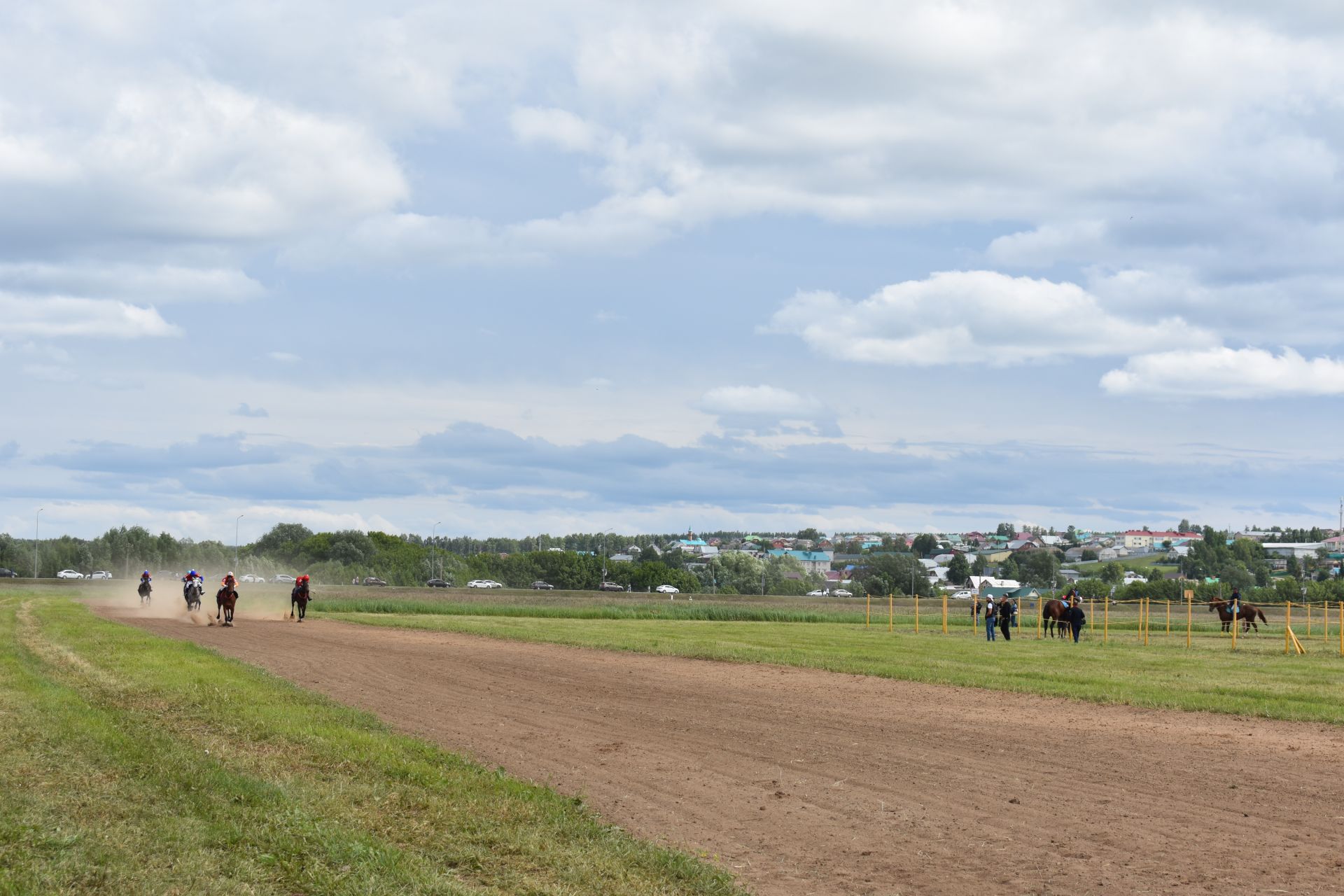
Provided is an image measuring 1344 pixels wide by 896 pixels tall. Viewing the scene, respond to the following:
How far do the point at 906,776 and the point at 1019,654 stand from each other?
21.7 metres

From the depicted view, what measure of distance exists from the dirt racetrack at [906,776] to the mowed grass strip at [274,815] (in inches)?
37.1

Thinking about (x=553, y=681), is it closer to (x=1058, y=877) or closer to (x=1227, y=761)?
(x=1227, y=761)

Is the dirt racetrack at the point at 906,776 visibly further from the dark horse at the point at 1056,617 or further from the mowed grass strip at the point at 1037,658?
the dark horse at the point at 1056,617

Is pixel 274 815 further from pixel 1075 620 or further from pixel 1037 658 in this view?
pixel 1075 620

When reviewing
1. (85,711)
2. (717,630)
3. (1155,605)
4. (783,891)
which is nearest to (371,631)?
(717,630)

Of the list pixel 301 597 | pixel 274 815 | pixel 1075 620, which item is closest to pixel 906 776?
pixel 274 815

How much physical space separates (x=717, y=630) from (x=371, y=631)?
13.3m

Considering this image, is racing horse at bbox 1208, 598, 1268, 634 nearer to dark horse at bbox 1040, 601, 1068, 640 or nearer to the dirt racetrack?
dark horse at bbox 1040, 601, 1068, 640

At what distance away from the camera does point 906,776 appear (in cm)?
1408

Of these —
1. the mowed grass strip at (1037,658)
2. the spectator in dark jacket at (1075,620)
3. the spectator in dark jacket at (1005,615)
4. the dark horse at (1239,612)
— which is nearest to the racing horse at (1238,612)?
the dark horse at (1239,612)

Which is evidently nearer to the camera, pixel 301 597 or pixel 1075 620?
pixel 1075 620

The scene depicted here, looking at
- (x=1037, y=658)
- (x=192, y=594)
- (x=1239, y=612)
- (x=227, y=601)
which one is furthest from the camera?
(x=1239, y=612)

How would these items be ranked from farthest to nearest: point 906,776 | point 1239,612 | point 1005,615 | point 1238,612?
point 1238,612
point 1239,612
point 1005,615
point 906,776

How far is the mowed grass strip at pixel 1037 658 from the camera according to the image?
23000mm
